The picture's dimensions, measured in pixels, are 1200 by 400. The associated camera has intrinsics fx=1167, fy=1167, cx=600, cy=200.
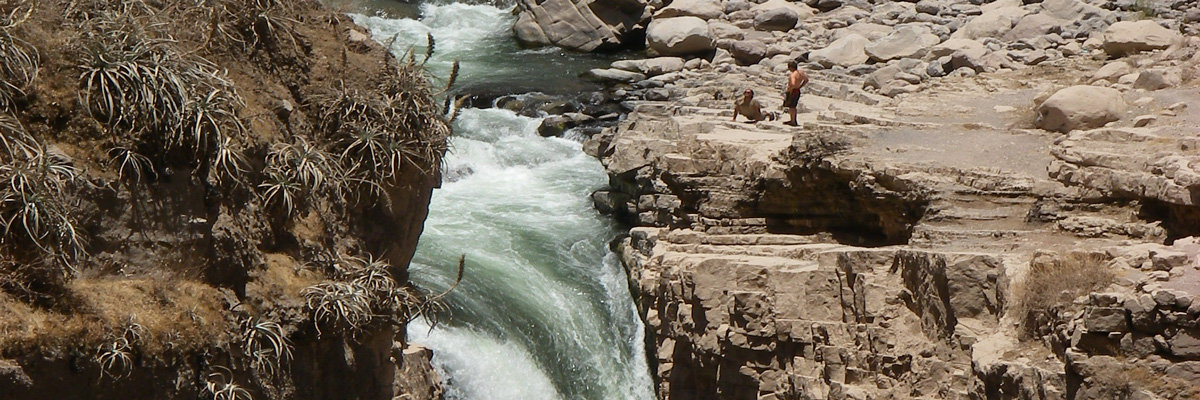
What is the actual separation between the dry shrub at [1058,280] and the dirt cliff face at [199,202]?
4187mm

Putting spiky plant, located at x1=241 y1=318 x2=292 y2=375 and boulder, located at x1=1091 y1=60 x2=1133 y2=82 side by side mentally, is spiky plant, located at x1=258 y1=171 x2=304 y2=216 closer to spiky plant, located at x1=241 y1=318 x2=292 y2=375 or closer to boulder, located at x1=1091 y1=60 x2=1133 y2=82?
spiky plant, located at x1=241 y1=318 x2=292 y2=375

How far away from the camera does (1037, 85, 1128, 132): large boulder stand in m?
12.8

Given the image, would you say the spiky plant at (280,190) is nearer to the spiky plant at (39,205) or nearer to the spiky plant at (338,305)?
the spiky plant at (338,305)

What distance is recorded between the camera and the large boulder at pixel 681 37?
25.0 m

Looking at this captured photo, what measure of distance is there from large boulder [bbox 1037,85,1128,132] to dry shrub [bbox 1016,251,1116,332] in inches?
191

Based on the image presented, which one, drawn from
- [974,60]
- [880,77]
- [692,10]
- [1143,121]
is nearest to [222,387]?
[1143,121]

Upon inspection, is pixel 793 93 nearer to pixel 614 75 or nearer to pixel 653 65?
pixel 614 75

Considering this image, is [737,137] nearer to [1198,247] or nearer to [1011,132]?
[1011,132]

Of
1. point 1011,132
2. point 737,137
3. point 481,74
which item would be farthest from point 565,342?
point 481,74

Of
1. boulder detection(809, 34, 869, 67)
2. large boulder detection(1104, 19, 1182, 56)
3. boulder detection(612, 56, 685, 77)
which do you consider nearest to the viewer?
large boulder detection(1104, 19, 1182, 56)

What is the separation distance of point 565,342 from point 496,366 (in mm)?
1169

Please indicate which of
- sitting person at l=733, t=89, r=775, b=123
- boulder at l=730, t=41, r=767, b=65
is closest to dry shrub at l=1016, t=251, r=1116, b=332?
sitting person at l=733, t=89, r=775, b=123

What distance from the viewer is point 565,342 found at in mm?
12852

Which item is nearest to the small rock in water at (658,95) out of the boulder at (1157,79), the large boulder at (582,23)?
the large boulder at (582,23)
